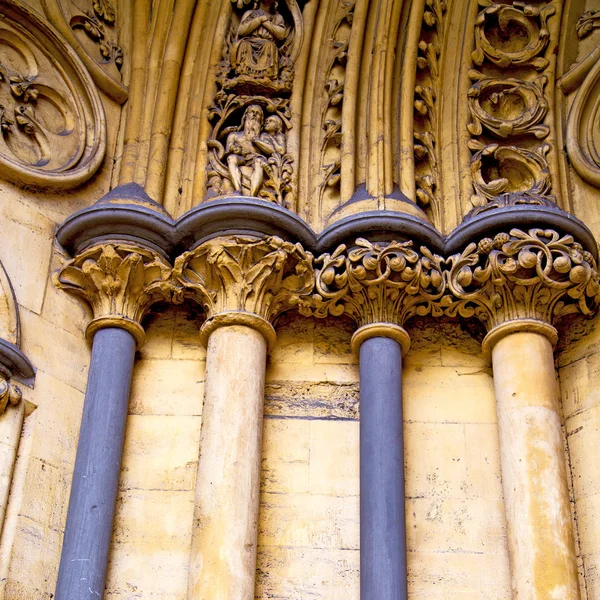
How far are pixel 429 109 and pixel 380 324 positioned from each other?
1.34 metres

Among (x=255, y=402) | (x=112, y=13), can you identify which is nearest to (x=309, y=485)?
(x=255, y=402)

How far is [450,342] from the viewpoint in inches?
212

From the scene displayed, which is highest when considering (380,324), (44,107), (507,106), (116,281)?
(507,106)

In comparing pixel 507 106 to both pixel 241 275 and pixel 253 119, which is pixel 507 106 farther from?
pixel 241 275

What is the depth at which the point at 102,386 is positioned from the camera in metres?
4.89

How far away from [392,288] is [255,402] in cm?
87

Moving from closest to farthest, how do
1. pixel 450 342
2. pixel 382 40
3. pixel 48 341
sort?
pixel 48 341
pixel 450 342
pixel 382 40

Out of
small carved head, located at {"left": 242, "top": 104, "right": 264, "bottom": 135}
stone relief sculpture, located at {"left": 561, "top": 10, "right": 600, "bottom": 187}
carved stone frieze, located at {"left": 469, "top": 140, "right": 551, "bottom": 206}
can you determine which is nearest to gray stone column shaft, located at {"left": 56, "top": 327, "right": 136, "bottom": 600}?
small carved head, located at {"left": 242, "top": 104, "right": 264, "bottom": 135}

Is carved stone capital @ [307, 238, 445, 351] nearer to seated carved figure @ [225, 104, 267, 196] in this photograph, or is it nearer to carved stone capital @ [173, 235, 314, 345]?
carved stone capital @ [173, 235, 314, 345]

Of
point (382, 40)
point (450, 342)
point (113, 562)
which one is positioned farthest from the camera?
point (382, 40)

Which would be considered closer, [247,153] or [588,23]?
[247,153]

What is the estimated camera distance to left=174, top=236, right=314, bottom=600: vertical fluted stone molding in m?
4.48

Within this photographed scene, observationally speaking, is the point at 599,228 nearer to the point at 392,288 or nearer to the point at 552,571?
the point at 392,288

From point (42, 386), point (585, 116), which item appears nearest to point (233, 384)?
point (42, 386)
